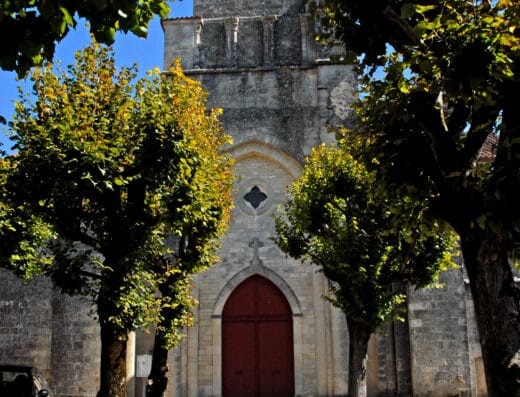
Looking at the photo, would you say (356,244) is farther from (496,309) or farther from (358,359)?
(496,309)

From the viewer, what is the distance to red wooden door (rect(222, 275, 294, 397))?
15805mm

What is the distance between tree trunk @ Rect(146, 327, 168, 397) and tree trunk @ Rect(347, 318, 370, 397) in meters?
3.61

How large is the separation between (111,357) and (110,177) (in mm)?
2733

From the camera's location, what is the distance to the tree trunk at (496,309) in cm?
537

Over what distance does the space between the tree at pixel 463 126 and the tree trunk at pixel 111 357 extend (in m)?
4.70

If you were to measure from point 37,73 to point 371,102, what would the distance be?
19.4 ft

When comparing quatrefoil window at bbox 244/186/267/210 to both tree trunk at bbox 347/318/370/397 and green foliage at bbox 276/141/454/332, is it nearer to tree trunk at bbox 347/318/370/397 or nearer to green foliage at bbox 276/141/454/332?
green foliage at bbox 276/141/454/332

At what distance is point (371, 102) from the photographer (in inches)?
311

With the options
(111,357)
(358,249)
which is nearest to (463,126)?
(358,249)

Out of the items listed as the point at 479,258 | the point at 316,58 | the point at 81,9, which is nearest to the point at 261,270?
the point at 316,58

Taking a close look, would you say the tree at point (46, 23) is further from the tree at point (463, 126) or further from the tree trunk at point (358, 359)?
the tree trunk at point (358, 359)

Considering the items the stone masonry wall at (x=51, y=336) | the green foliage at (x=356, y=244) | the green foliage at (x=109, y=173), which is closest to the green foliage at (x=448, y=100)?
the green foliage at (x=109, y=173)

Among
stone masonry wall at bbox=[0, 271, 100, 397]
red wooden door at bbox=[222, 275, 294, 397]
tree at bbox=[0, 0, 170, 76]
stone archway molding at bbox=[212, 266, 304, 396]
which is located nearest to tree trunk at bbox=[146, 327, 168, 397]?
stone archway molding at bbox=[212, 266, 304, 396]

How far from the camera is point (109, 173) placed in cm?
947
